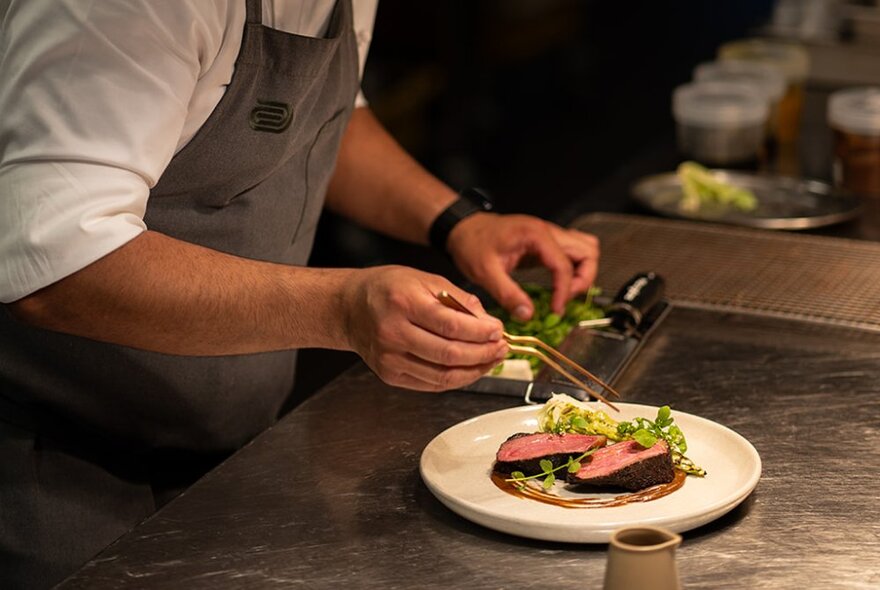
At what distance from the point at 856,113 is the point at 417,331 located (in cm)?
171

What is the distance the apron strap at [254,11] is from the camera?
1723 mm

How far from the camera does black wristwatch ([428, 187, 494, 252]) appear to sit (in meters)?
2.25

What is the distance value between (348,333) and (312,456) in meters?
0.22

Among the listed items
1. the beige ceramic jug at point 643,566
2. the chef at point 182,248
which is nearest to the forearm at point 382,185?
the chef at point 182,248

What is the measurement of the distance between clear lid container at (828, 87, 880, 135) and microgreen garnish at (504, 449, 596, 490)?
162cm

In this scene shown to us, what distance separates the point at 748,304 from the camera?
7.41 ft

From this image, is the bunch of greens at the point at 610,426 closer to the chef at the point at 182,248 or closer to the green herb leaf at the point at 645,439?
the green herb leaf at the point at 645,439

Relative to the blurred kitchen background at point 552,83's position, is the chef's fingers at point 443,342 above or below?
above

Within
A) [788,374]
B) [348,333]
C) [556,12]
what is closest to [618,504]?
[348,333]

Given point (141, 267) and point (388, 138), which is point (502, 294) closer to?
point (388, 138)

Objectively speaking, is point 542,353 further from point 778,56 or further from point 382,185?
point 778,56

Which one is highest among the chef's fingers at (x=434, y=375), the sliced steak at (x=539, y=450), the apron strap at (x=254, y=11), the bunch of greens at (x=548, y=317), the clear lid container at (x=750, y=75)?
the apron strap at (x=254, y=11)

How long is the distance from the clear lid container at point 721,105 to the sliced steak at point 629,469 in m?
1.72

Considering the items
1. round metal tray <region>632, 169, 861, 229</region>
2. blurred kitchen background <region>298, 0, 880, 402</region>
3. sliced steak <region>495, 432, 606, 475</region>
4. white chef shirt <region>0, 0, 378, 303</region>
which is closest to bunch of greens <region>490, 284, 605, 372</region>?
sliced steak <region>495, 432, 606, 475</region>
